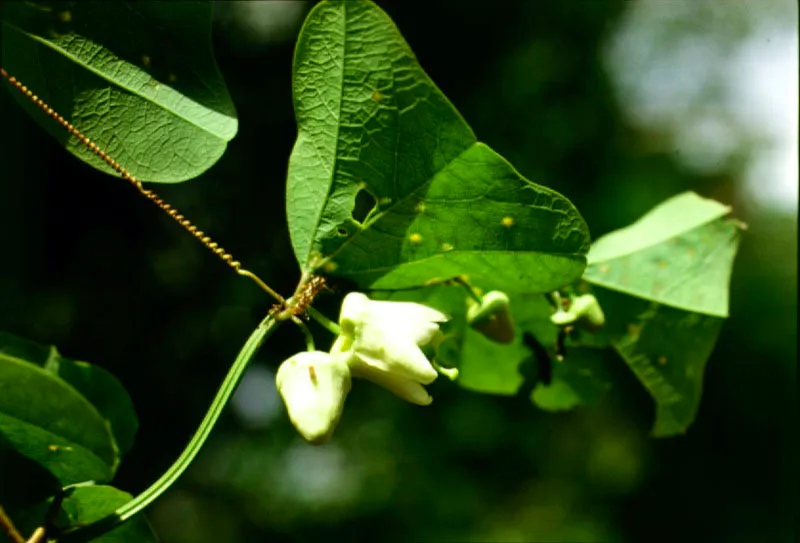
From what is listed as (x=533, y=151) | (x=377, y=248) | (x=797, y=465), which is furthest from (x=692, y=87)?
(x=377, y=248)

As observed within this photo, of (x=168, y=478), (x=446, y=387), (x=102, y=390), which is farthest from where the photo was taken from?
(x=446, y=387)

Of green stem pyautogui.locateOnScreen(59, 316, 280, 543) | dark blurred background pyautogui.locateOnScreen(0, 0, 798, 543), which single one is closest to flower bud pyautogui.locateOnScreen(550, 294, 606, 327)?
green stem pyautogui.locateOnScreen(59, 316, 280, 543)

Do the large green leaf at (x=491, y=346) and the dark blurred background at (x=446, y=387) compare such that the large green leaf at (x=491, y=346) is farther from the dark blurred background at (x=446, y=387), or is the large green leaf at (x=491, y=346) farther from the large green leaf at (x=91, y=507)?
the dark blurred background at (x=446, y=387)

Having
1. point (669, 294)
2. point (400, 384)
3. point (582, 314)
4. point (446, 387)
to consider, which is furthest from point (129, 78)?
point (446, 387)

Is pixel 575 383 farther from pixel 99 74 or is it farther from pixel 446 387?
pixel 446 387

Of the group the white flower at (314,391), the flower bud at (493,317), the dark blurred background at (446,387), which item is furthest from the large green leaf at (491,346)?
the dark blurred background at (446,387)

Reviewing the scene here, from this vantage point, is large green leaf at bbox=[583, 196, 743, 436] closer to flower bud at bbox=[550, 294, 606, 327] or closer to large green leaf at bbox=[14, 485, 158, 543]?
flower bud at bbox=[550, 294, 606, 327]
